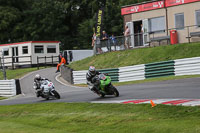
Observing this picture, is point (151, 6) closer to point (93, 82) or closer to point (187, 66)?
point (187, 66)

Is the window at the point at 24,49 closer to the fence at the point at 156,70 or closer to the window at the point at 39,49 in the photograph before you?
the window at the point at 39,49

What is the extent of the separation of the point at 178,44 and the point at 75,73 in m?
7.63

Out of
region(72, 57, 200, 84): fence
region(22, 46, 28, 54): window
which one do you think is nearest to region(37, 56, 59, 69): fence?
region(22, 46, 28, 54): window

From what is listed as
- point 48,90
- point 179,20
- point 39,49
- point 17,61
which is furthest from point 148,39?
point 17,61

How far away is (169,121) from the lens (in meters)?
10.3

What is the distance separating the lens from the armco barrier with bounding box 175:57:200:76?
76.5 feet

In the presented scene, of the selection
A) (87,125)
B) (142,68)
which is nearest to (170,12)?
(142,68)

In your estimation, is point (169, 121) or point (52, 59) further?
point (52, 59)

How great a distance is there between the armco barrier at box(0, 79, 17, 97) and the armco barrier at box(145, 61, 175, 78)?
29.6ft

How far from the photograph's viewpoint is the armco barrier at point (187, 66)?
23.3 metres

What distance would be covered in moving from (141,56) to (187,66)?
6.97m

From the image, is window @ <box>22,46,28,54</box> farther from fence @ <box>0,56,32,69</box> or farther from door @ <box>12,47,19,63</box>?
door @ <box>12,47,19,63</box>

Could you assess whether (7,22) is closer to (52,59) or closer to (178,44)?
(52,59)

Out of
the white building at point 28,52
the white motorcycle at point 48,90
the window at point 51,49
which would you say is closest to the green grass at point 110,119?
the white motorcycle at point 48,90
